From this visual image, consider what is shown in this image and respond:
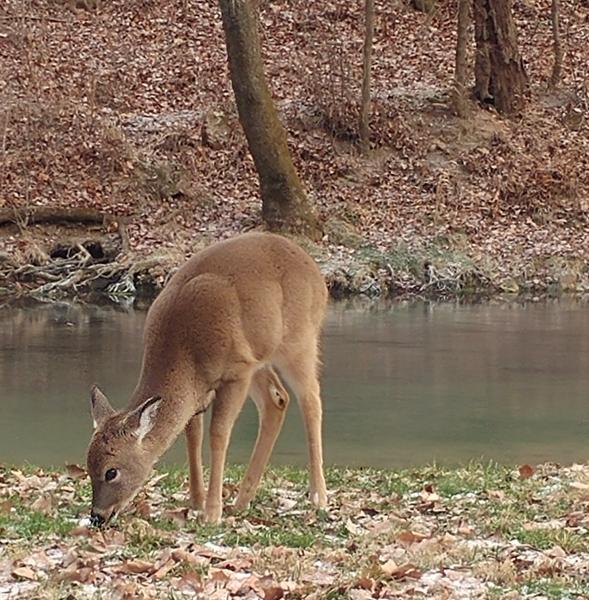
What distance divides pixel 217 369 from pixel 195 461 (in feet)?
2.09

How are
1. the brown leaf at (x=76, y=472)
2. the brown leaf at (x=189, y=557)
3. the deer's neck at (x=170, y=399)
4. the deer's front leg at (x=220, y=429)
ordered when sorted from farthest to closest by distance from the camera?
1. the brown leaf at (x=76, y=472)
2. the deer's front leg at (x=220, y=429)
3. the deer's neck at (x=170, y=399)
4. the brown leaf at (x=189, y=557)

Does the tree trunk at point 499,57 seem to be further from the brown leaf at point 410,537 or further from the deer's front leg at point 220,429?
the brown leaf at point 410,537

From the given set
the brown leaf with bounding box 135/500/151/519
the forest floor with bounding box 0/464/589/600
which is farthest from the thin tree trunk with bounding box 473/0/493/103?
the brown leaf with bounding box 135/500/151/519

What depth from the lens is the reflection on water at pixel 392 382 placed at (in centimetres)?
1183

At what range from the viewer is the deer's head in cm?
718

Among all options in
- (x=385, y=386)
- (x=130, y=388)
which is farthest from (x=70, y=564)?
(x=385, y=386)

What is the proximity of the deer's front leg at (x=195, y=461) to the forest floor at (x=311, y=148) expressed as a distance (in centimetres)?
1471

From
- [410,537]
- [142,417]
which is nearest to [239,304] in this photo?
[142,417]

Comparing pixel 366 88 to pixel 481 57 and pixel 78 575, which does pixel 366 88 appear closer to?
pixel 481 57

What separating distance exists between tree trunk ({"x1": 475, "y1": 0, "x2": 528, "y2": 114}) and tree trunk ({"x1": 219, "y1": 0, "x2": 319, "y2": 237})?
660 centimetres

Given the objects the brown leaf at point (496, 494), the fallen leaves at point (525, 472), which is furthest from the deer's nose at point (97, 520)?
the fallen leaves at point (525, 472)

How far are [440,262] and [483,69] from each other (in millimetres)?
6598

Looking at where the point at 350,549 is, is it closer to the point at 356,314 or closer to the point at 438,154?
the point at 356,314


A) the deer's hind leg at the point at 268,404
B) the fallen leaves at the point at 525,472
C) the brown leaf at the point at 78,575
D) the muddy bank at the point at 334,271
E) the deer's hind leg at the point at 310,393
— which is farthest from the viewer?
the muddy bank at the point at 334,271
